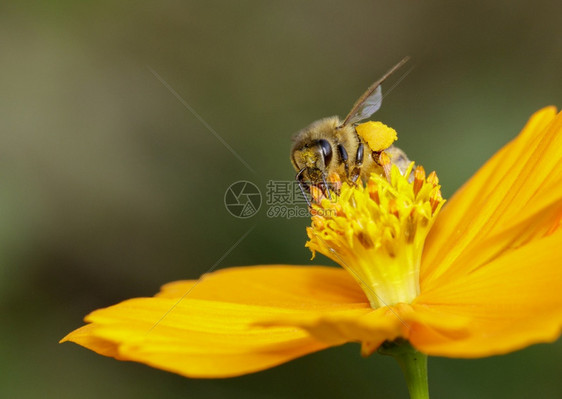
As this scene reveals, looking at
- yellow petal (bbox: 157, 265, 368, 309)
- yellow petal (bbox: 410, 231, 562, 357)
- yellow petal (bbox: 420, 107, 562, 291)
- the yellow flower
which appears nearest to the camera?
yellow petal (bbox: 410, 231, 562, 357)

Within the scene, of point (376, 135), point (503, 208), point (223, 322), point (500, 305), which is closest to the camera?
point (500, 305)

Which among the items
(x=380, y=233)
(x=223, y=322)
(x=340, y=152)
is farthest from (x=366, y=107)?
(x=223, y=322)

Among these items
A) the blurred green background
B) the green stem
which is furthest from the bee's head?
the blurred green background

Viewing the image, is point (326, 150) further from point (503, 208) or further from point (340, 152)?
point (503, 208)

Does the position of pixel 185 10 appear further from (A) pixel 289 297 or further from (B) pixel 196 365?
(B) pixel 196 365

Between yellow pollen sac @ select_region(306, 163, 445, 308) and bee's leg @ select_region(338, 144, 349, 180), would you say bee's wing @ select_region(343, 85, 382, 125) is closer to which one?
bee's leg @ select_region(338, 144, 349, 180)

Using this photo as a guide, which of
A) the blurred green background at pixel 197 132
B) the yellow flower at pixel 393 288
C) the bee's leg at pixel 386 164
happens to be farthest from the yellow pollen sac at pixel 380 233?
the blurred green background at pixel 197 132

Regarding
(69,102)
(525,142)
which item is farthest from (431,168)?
(69,102)
